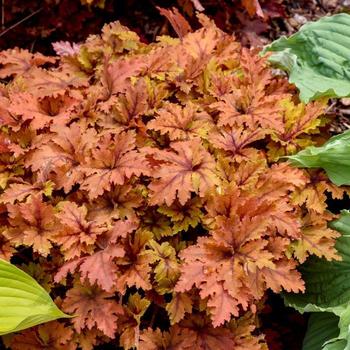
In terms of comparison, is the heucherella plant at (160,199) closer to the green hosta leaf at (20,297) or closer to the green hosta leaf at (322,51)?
the green hosta leaf at (20,297)

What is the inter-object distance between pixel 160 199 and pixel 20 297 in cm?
51

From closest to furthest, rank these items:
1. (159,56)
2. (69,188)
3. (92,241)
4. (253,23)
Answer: (92,241) → (69,188) → (159,56) → (253,23)

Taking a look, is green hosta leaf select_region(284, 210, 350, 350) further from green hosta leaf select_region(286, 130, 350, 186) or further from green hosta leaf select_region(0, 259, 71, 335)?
green hosta leaf select_region(0, 259, 71, 335)

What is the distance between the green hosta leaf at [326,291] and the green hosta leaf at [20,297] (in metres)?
0.85

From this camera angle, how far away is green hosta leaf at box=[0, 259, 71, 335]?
5.76ft

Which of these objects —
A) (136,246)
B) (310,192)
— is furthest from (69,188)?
(310,192)

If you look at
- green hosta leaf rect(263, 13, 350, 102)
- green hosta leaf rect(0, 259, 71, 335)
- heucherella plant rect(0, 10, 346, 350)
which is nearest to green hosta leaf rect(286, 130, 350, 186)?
heucherella plant rect(0, 10, 346, 350)

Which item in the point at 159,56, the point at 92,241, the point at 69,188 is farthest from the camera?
the point at 159,56

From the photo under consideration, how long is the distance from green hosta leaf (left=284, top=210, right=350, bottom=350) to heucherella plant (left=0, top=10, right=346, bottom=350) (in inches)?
6.3

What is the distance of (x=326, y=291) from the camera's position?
2197 millimetres

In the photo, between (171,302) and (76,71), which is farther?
(76,71)

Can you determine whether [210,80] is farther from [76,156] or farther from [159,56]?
[76,156]

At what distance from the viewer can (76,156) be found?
2.06 m

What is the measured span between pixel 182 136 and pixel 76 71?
0.59 m
